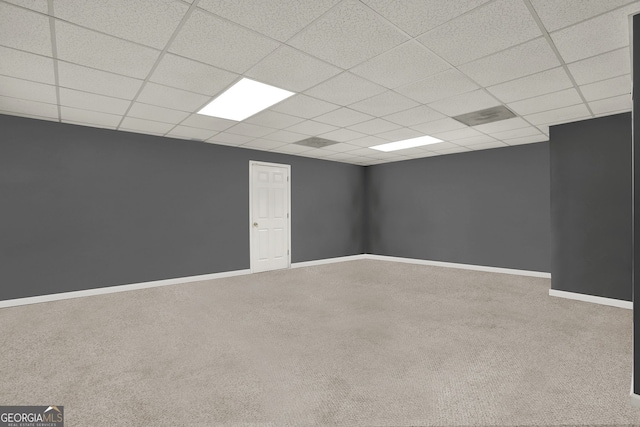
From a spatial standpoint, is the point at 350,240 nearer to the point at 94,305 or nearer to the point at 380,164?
the point at 380,164

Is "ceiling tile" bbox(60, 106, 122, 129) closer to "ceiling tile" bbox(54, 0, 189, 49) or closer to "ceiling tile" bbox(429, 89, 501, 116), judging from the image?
"ceiling tile" bbox(54, 0, 189, 49)

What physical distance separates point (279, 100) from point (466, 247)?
214 inches

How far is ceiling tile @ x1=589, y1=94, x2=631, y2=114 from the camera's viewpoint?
3829 millimetres

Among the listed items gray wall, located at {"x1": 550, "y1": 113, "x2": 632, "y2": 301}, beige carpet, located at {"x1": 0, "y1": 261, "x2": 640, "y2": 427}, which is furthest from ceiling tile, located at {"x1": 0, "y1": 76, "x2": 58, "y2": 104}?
gray wall, located at {"x1": 550, "y1": 113, "x2": 632, "y2": 301}

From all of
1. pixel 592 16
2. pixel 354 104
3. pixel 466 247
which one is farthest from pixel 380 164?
pixel 592 16

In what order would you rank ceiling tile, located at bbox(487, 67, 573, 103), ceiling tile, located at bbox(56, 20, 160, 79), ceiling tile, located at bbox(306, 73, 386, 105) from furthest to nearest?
ceiling tile, located at bbox(306, 73, 386, 105) < ceiling tile, located at bbox(487, 67, 573, 103) < ceiling tile, located at bbox(56, 20, 160, 79)

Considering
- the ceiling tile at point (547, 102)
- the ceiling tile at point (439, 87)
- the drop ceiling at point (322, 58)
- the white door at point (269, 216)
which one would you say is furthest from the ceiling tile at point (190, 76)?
the ceiling tile at point (547, 102)

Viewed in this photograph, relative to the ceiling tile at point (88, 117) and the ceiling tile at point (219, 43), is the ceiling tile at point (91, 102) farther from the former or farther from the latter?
the ceiling tile at point (219, 43)

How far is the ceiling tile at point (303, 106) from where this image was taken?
384 cm

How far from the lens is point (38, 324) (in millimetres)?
3637

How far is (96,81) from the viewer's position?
326cm

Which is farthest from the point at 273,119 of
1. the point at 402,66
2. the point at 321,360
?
the point at 321,360

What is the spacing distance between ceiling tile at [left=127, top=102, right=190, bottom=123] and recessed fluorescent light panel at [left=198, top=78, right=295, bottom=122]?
370 millimetres

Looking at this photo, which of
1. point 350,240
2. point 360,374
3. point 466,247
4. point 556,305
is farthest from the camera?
point 350,240
